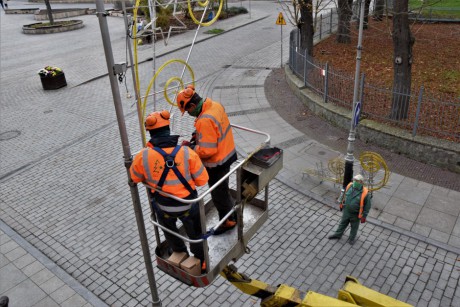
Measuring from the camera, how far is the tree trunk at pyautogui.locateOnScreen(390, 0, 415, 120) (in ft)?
33.2

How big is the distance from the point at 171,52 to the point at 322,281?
1777 cm

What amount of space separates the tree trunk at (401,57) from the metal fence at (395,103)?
2 cm

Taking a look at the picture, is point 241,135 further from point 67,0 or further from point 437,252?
point 67,0

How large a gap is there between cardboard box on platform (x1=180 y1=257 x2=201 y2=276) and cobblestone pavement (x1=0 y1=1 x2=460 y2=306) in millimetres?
2444

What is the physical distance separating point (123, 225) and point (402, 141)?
22.9 ft

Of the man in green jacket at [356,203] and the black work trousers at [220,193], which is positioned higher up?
the black work trousers at [220,193]

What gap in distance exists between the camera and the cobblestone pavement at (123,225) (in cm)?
651

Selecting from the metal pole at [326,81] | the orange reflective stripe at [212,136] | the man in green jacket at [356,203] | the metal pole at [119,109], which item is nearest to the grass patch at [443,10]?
the metal pole at [326,81]

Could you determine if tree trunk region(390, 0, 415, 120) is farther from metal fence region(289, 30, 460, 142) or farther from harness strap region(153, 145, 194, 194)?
harness strap region(153, 145, 194, 194)

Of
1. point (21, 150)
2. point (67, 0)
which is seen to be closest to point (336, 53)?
point (21, 150)

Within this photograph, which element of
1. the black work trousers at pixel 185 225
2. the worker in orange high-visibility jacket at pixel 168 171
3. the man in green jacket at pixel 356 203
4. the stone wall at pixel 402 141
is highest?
the worker in orange high-visibility jacket at pixel 168 171

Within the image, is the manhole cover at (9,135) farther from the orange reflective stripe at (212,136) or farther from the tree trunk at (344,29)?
the tree trunk at (344,29)

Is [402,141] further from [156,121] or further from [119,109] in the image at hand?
[119,109]

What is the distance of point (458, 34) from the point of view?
19484 millimetres
